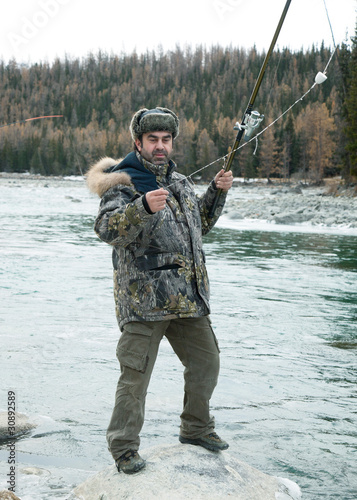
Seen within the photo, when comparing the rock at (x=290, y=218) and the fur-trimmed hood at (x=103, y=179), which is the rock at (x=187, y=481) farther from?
the rock at (x=290, y=218)

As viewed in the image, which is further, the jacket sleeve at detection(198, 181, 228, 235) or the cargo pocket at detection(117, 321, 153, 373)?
the jacket sleeve at detection(198, 181, 228, 235)

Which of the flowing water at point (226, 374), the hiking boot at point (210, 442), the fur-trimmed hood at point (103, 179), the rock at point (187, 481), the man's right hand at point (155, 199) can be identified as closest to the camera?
the man's right hand at point (155, 199)

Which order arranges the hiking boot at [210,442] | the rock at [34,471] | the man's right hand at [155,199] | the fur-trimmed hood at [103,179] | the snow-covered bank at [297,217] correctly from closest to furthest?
1. the man's right hand at [155,199]
2. the fur-trimmed hood at [103,179]
3. the hiking boot at [210,442]
4. the rock at [34,471]
5. the snow-covered bank at [297,217]

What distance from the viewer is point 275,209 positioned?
83.8 feet

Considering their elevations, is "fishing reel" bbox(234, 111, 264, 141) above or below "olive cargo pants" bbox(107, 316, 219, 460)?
above

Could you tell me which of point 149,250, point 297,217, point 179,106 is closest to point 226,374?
point 149,250

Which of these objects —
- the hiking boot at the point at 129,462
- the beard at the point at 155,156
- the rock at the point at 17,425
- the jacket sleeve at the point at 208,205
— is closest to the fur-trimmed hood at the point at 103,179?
the beard at the point at 155,156

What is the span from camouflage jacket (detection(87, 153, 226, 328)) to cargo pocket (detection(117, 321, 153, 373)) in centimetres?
6

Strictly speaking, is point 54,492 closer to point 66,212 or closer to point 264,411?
point 264,411

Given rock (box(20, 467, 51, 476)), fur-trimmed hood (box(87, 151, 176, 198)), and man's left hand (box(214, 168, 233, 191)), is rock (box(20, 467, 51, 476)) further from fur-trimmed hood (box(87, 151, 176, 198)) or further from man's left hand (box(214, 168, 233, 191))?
man's left hand (box(214, 168, 233, 191))

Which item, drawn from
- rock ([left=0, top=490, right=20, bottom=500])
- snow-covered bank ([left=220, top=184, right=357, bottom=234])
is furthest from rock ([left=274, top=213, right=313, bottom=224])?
rock ([left=0, top=490, right=20, bottom=500])

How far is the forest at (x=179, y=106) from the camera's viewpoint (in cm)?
7619

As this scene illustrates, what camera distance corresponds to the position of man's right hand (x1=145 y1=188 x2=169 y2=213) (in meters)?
2.65

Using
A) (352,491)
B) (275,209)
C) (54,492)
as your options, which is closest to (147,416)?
(54,492)
